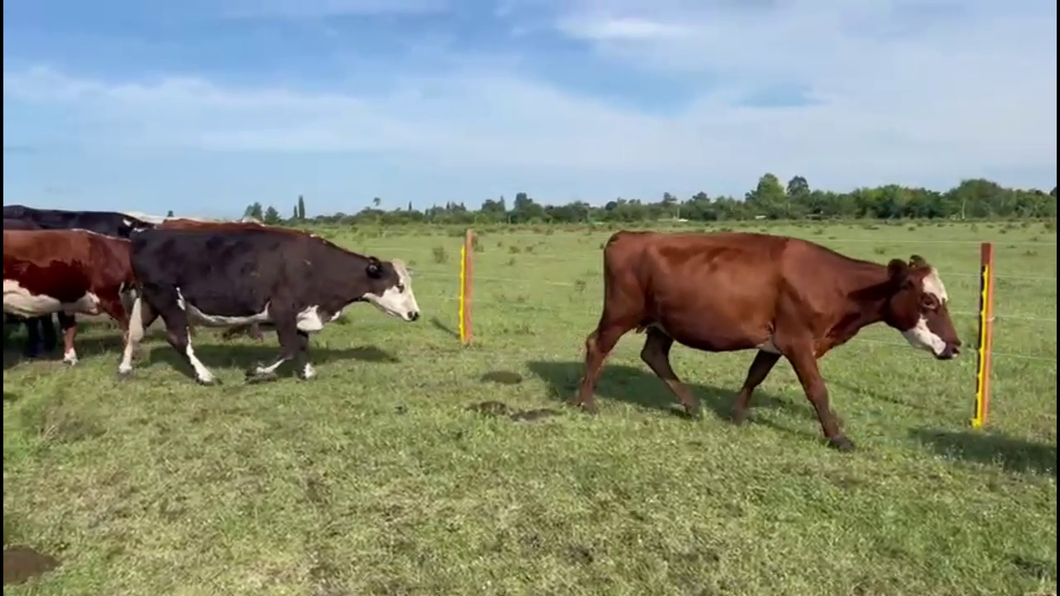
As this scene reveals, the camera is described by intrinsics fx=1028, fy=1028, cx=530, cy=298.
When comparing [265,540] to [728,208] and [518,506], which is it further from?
[728,208]

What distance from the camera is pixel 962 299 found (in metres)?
16.6

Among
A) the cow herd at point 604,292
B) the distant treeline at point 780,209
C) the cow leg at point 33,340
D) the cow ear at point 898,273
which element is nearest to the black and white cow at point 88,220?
the cow herd at point 604,292

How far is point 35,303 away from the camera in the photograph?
9.62 meters

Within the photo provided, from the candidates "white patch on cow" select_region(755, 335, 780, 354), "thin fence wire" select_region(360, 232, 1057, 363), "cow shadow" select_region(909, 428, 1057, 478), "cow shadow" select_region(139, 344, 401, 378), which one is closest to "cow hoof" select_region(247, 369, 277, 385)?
"cow shadow" select_region(139, 344, 401, 378)

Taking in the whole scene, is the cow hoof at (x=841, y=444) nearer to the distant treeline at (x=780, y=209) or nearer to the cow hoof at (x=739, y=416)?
the cow hoof at (x=739, y=416)

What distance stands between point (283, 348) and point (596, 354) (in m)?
3.10

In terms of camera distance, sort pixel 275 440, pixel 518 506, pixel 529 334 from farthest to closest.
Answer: pixel 529 334, pixel 275 440, pixel 518 506

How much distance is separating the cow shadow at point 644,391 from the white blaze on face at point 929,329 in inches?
39.2

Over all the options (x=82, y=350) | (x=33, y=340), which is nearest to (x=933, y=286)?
(x=82, y=350)

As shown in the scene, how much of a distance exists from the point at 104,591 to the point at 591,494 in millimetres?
2512

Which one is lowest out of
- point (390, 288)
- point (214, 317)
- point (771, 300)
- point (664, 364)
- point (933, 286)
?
point (664, 364)

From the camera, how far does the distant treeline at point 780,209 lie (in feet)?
142

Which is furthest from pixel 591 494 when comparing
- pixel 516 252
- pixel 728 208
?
pixel 728 208

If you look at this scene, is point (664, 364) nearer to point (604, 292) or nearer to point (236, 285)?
point (604, 292)
